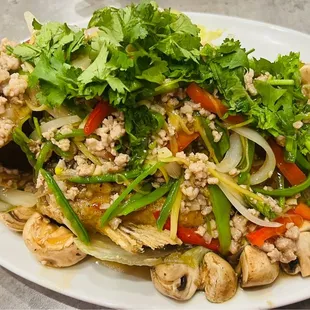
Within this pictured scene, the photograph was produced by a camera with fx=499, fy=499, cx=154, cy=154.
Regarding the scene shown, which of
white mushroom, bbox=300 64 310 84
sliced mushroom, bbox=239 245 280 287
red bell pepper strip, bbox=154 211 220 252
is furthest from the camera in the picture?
white mushroom, bbox=300 64 310 84

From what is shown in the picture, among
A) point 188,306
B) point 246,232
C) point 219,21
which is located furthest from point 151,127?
point 219,21

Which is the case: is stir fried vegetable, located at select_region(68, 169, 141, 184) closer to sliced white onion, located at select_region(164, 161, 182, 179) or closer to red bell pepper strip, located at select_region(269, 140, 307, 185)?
sliced white onion, located at select_region(164, 161, 182, 179)

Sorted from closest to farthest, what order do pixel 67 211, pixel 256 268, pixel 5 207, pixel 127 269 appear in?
pixel 256 268 < pixel 67 211 < pixel 127 269 < pixel 5 207

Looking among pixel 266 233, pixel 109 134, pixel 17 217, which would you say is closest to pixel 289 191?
pixel 266 233

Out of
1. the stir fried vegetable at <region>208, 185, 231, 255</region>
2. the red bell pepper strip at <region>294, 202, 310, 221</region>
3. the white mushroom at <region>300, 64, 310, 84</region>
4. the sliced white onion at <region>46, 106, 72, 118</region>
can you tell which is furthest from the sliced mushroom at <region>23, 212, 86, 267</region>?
the white mushroom at <region>300, 64, 310, 84</region>

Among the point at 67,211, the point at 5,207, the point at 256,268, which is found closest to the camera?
the point at 256,268

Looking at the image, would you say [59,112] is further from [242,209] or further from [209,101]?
[242,209]

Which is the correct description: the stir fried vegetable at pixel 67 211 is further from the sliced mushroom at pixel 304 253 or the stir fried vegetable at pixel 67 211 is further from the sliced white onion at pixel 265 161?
the sliced mushroom at pixel 304 253
